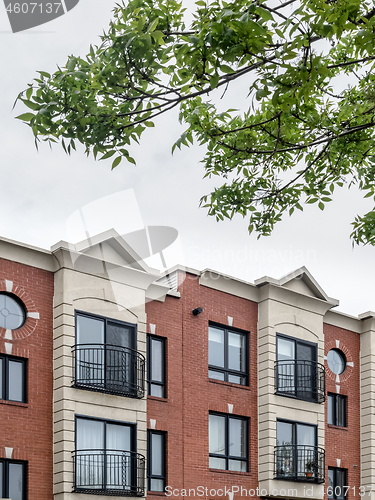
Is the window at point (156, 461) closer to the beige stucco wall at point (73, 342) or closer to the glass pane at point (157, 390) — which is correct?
the beige stucco wall at point (73, 342)

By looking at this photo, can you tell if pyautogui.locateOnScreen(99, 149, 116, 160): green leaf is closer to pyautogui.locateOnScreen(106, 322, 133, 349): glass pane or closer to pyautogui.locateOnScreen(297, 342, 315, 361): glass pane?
pyautogui.locateOnScreen(106, 322, 133, 349): glass pane

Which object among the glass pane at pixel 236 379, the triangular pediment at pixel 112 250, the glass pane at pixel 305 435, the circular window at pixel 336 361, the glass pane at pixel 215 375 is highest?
the triangular pediment at pixel 112 250

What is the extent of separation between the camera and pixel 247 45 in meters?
6.04

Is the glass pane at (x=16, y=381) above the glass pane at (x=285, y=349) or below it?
below

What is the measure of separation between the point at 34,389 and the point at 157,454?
418cm

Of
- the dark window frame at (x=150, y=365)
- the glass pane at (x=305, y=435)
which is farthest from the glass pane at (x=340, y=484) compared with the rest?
the dark window frame at (x=150, y=365)

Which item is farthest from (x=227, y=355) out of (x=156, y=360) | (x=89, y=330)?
(x=89, y=330)

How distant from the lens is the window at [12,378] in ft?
52.6

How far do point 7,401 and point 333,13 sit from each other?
41.3ft

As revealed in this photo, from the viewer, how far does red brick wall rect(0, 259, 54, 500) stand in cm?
1579

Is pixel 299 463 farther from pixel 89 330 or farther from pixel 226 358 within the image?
pixel 89 330

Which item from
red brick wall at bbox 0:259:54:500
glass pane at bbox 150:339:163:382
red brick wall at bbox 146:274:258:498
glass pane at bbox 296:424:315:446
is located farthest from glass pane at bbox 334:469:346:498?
red brick wall at bbox 0:259:54:500

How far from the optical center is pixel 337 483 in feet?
73.7

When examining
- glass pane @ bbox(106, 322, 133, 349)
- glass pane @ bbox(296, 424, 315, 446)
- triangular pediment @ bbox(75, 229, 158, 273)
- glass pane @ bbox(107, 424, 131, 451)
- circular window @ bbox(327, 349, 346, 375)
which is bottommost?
glass pane @ bbox(296, 424, 315, 446)
